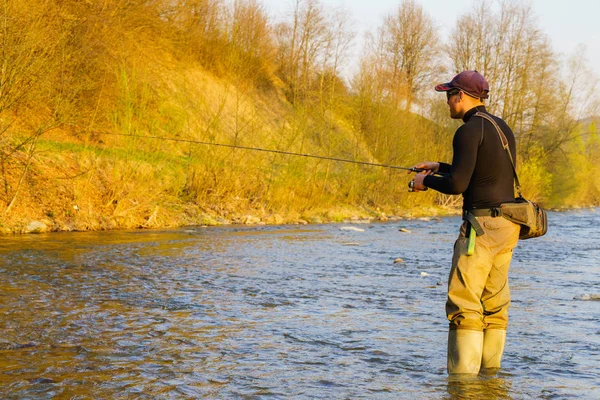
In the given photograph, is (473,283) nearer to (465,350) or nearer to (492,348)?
(465,350)

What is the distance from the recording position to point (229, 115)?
27594mm

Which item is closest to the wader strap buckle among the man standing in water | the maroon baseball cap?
the man standing in water

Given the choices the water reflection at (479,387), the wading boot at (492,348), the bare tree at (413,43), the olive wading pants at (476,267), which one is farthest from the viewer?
the bare tree at (413,43)

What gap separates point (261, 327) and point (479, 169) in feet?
8.79

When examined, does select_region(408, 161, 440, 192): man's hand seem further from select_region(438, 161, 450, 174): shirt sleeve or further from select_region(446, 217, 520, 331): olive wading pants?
select_region(446, 217, 520, 331): olive wading pants

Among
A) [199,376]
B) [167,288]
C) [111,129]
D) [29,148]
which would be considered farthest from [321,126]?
[199,376]

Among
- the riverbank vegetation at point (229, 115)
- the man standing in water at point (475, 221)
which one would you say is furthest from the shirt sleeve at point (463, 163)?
the riverbank vegetation at point (229, 115)

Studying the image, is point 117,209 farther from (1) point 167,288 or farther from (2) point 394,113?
(2) point 394,113

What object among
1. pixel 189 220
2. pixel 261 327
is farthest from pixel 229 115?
pixel 261 327

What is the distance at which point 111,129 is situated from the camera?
19344 millimetres

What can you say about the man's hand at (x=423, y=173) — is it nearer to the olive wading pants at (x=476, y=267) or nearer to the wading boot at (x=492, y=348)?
the olive wading pants at (x=476, y=267)

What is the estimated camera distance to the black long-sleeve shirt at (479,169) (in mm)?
4457

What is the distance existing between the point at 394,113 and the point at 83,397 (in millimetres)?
27906

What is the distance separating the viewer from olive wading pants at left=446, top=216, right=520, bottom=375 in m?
4.57
